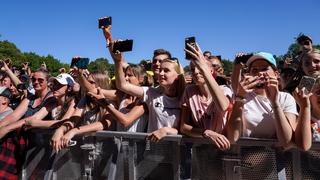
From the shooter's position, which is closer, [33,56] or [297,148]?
[297,148]

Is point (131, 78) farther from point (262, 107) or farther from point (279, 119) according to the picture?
point (279, 119)

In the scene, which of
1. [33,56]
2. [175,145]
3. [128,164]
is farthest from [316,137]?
[33,56]

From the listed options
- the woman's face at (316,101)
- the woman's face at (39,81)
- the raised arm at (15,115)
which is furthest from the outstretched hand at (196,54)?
the woman's face at (39,81)

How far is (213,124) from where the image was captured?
3.45m

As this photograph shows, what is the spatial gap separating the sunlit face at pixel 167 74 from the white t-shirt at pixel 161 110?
141 mm

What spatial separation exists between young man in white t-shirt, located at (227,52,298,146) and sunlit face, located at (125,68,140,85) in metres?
1.92

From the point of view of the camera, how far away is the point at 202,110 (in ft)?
11.8

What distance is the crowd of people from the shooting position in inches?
120

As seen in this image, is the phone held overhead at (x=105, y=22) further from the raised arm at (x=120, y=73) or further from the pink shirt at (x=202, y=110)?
the pink shirt at (x=202, y=110)

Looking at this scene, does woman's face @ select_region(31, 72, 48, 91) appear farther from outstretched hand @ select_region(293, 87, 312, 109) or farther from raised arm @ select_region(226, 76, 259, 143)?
outstretched hand @ select_region(293, 87, 312, 109)

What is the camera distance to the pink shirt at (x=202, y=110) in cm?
345

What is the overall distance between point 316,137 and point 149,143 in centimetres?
145

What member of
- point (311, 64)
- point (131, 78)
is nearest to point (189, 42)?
point (311, 64)

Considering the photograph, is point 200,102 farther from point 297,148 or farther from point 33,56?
point 33,56
